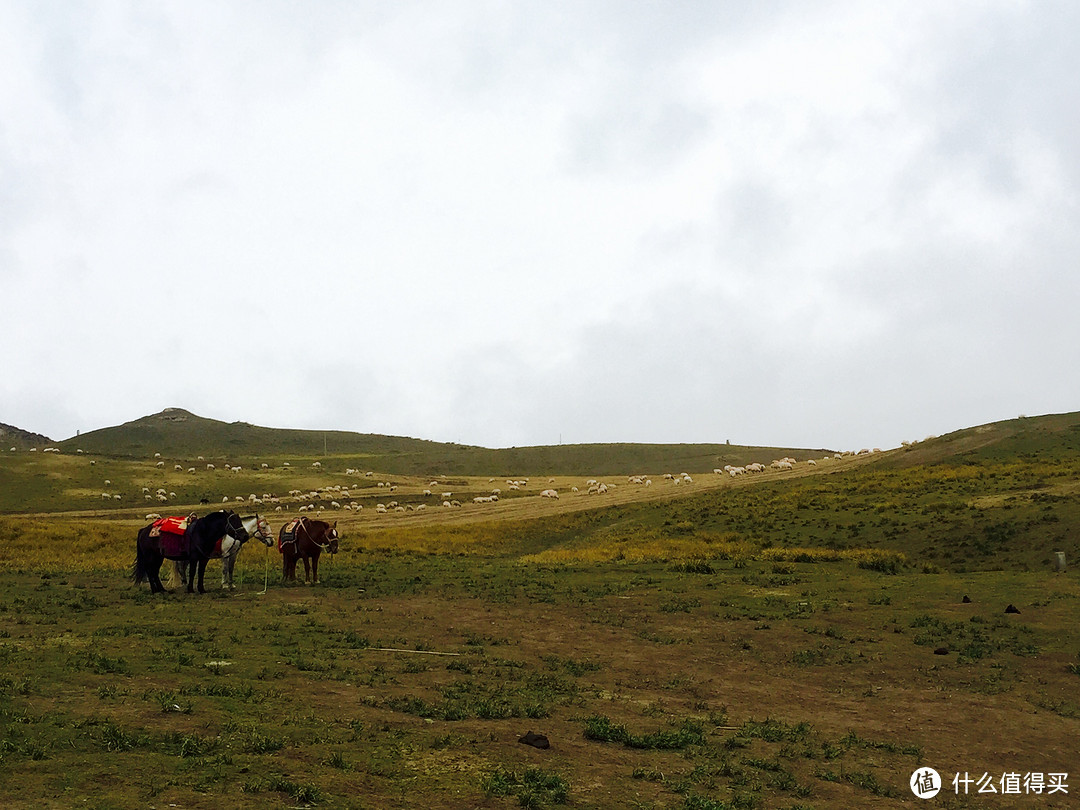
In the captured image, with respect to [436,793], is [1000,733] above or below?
below

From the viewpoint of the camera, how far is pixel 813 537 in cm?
4622

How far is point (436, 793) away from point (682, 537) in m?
41.9

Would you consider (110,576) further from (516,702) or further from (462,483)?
(462,483)

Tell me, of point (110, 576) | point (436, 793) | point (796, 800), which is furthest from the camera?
point (110, 576)

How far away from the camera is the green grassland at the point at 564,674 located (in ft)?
32.4

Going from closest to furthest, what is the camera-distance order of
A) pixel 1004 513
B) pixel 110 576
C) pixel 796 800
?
pixel 796 800 < pixel 110 576 < pixel 1004 513

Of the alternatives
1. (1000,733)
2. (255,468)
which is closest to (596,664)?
(1000,733)

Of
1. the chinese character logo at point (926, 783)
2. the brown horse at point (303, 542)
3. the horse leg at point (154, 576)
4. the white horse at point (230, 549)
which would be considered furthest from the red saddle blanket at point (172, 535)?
the chinese character logo at point (926, 783)

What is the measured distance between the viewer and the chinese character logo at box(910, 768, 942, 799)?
10922mm

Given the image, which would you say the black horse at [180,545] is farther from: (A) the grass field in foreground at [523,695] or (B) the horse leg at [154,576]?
(A) the grass field in foreground at [523,695]

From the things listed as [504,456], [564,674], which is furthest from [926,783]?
[504,456]

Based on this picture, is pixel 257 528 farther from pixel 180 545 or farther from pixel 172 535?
pixel 172 535

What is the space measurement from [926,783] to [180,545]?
865 inches

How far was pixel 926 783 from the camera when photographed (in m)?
11.3
